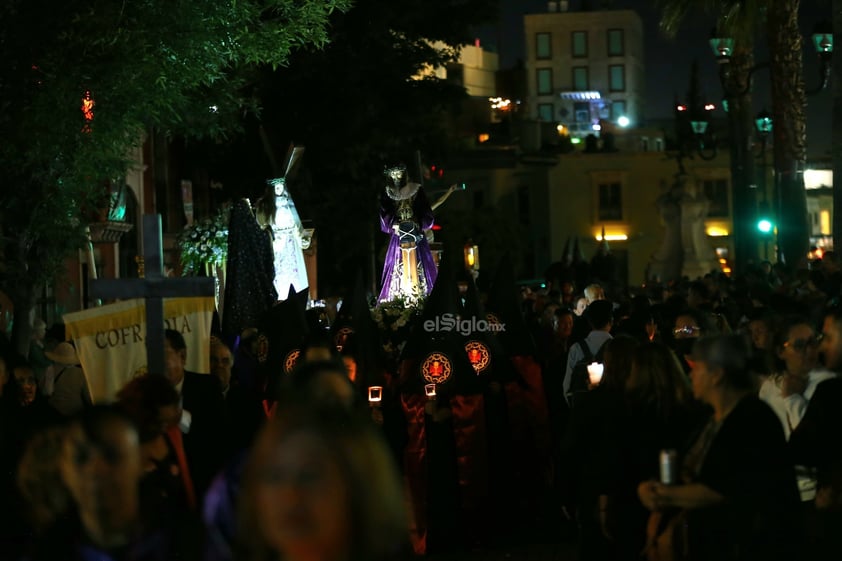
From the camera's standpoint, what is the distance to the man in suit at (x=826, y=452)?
5645 millimetres

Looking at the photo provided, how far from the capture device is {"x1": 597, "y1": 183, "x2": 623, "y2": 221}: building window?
72.3 m

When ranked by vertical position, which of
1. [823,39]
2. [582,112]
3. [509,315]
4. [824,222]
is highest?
[582,112]

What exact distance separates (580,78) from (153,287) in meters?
113

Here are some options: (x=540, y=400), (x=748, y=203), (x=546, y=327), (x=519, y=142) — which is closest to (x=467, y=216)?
(x=519, y=142)

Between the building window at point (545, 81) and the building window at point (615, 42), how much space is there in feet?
17.3

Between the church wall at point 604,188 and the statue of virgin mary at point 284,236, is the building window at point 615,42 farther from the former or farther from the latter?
the statue of virgin mary at point 284,236

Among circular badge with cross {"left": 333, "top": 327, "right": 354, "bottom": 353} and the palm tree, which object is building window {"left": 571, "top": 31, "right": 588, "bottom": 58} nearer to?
the palm tree

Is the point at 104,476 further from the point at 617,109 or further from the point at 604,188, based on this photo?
the point at 617,109

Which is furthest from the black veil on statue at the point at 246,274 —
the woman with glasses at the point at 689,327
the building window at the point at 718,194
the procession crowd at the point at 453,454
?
the building window at the point at 718,194

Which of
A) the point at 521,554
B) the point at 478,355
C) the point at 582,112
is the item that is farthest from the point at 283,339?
the point at 582,112

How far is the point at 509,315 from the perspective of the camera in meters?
12.3

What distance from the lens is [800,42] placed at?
25.2 m

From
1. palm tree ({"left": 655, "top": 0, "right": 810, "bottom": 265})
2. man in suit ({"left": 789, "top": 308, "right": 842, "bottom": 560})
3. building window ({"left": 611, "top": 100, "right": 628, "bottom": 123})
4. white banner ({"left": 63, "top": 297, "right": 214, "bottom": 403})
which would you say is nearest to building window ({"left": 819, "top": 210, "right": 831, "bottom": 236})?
building window ({"left": 611, "top": 100, "right": 628, "bottom": 123})

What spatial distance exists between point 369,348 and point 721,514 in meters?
6.21
